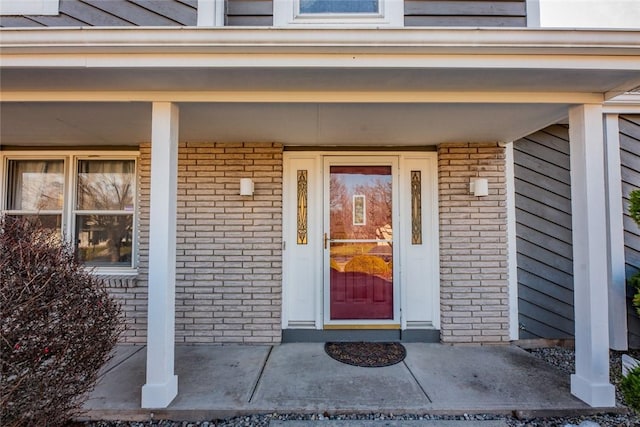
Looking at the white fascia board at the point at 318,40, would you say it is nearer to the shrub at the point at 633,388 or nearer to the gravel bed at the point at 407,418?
the shrub at the point at 633,388

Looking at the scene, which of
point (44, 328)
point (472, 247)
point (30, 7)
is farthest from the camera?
point (472, 247)

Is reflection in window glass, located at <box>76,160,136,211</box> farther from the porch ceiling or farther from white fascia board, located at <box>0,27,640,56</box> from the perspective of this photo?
white fascia board, located at <box>0,27,640,56</box>

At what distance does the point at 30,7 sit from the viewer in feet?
9.59

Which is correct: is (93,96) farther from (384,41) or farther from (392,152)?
(392,152)

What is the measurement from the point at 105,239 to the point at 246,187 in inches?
76.3

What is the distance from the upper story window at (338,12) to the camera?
2.88 metres

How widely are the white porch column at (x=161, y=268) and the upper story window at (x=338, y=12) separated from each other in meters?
1.36

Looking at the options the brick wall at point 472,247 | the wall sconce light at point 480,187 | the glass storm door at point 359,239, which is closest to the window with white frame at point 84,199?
the glass storm door at point 359,239

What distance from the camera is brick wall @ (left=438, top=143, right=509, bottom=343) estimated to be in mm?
3666

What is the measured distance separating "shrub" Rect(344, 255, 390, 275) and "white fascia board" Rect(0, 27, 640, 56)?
7.82 feet

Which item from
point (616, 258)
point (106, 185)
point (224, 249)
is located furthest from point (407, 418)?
point (106, 185)

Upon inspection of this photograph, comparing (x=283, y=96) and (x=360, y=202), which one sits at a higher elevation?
(x=283, y=96)

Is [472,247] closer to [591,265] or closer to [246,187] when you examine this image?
[591,265]

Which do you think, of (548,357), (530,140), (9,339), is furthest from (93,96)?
(548,357)
